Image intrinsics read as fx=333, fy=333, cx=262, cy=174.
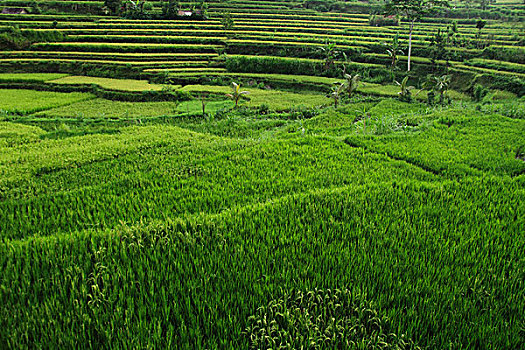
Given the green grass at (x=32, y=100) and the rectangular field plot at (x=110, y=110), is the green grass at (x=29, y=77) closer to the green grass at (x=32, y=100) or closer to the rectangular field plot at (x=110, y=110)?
the green grass at (x=32, y=100)

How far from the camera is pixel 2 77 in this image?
16062 millimetres

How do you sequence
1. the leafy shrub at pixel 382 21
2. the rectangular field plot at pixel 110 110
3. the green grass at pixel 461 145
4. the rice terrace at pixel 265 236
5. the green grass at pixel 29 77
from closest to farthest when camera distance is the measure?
the rice terrace at pixel 265 236 → the green grass at pixel 461 145 → the rectangular field plot at pixel 110 110 → the green grass at pixel 29 77 → the leafy shrub at pixel 382 21

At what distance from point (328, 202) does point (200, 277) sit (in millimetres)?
1626

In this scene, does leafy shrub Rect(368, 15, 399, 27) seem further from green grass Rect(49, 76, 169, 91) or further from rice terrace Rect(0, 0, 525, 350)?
rice terrace Rect(0, 0, 525, 350)

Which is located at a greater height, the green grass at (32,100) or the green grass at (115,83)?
the green grass at (115,83)

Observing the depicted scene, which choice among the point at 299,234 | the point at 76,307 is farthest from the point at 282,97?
the point at 76,307

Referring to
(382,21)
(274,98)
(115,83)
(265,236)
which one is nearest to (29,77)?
(115,83)

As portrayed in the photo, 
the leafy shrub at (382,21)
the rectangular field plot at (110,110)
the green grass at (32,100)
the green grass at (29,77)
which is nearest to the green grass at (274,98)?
the rectangular field plot at (110,110)

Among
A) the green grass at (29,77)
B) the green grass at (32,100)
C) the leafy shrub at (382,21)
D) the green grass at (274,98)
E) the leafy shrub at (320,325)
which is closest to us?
the leafy shrub at (320,325)

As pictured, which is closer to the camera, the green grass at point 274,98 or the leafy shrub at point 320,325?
the leafy shrub at point 320,325

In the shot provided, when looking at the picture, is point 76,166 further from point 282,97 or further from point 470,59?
point 470,59

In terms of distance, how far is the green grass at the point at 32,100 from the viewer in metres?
11.8

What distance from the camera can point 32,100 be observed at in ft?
43.2

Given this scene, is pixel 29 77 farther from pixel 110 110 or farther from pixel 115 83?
pixel 110 110
